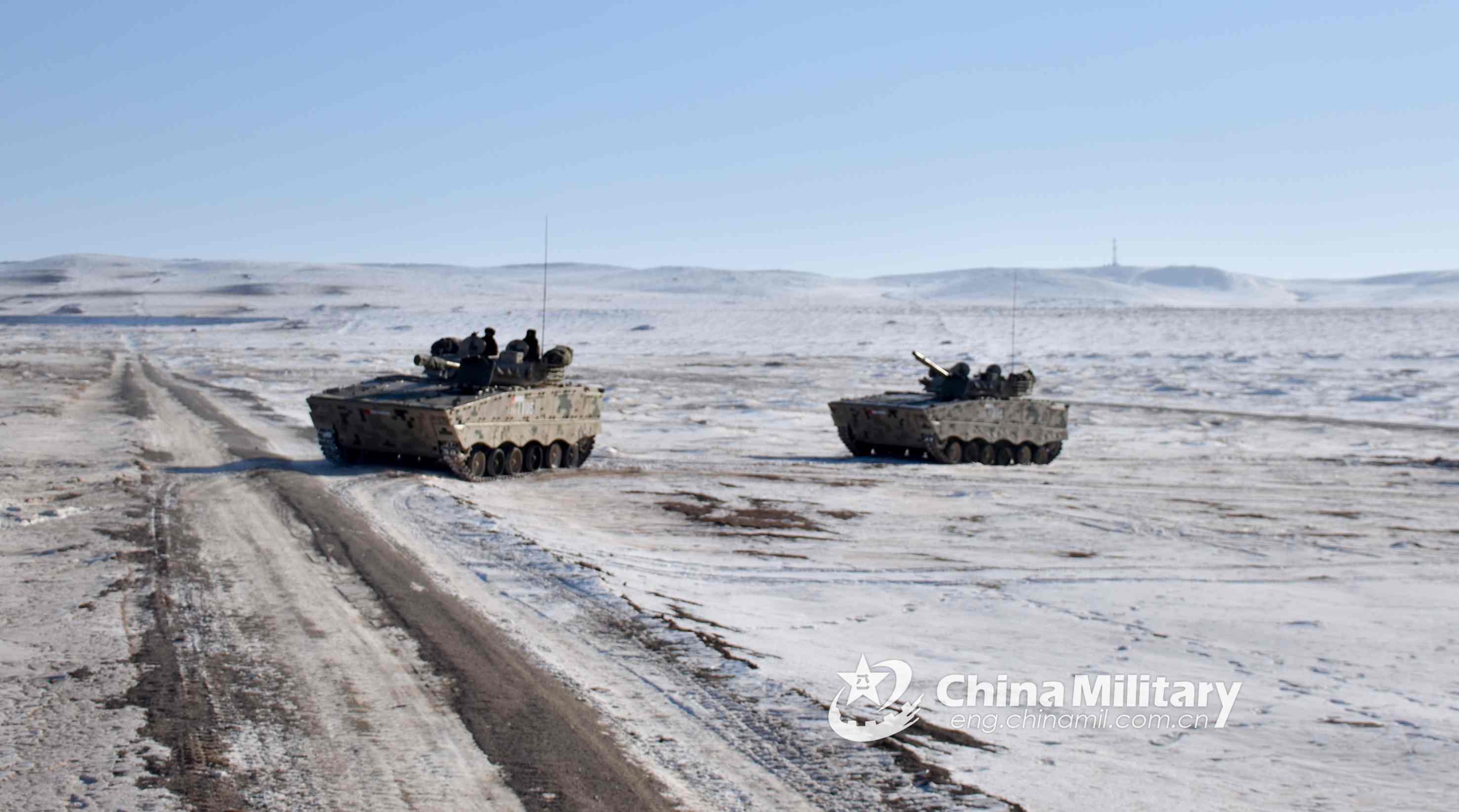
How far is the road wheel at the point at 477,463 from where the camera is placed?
21.3 m

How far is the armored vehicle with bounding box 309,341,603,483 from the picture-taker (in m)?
21.0

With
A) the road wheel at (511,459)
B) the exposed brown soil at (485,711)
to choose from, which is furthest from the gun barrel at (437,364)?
the exposed brown soil at (485,711)

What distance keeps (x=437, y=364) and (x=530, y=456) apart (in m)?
2.36

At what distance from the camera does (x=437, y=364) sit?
23.8 meters

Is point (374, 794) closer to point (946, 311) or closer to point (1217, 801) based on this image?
point (1217, 801)

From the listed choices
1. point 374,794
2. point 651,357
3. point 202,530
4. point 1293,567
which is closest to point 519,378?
point 202,530

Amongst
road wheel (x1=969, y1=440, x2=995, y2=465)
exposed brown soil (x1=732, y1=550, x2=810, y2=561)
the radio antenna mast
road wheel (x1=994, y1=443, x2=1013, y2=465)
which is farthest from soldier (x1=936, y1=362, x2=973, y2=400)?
the radio antenna mast

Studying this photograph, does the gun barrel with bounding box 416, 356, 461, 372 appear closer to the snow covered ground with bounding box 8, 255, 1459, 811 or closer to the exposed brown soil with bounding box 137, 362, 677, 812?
the snow covered ground with bounding box 8, 255, 1459, 811

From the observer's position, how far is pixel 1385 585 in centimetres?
1423

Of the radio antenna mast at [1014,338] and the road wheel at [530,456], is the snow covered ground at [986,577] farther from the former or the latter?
the radio antenna mast at [1014,338]

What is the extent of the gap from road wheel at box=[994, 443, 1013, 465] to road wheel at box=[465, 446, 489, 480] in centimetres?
1103

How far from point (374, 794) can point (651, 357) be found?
66880 mm

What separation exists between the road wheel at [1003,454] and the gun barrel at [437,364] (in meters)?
10.9

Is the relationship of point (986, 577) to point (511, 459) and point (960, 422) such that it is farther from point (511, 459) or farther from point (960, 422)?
point (960, 422)
